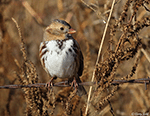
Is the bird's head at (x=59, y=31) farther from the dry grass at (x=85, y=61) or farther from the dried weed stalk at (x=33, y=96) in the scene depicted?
the dried weed stalk at (x=33, y=96)

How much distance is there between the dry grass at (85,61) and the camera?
202cm

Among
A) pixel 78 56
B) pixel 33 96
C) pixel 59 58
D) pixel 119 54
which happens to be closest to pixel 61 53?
pixel 59 58

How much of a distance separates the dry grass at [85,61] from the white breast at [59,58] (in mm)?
203

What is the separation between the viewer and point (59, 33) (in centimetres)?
295

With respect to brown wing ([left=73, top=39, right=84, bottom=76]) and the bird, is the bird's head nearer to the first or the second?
the bird

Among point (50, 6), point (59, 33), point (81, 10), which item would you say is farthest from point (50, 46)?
point (50, 6)

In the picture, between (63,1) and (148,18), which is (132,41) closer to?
(148,18)

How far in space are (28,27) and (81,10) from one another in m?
1.18

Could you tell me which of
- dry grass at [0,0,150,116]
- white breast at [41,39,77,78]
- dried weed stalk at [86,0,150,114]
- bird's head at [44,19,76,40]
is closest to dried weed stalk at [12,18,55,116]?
dry grass at [0,0,150,116]

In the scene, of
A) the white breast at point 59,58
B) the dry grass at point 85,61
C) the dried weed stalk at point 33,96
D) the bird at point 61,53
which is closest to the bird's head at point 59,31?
the bird at point 61,53

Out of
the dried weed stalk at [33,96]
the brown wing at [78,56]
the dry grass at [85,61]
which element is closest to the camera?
the dry grass at [85,61]

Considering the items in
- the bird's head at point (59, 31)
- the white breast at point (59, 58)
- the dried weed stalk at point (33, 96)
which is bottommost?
the dried weed stalk at point (33, 96)

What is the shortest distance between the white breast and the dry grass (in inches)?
8.0

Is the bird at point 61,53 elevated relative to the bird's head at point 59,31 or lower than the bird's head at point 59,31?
lower
